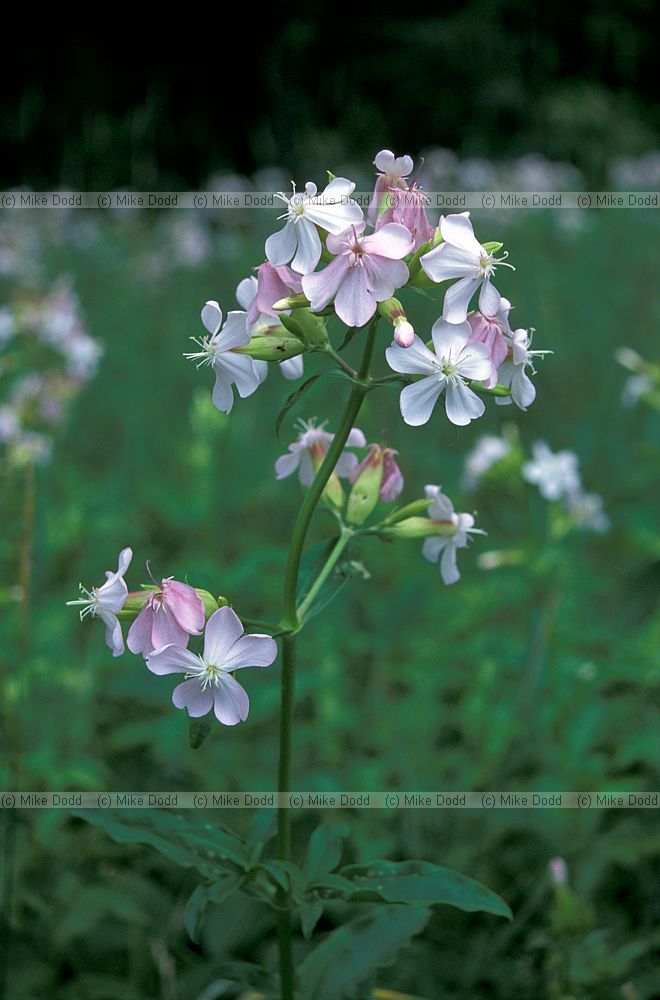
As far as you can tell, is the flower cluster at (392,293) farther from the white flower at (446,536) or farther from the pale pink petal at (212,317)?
the white flower at (446,536)

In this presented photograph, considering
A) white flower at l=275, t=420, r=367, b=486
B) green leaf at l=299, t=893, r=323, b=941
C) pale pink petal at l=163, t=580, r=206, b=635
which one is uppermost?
white flower at l=275, t=420, r=367, b=486

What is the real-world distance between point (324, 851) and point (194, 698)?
24 cm

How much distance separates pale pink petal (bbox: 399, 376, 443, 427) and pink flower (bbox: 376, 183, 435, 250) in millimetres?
103

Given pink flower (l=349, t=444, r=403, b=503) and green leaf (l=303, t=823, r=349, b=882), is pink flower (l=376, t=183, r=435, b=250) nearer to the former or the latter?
pink flower (l=349, t=444, r=403, b=503)

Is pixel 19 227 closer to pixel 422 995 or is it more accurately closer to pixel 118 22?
pixel 422 995

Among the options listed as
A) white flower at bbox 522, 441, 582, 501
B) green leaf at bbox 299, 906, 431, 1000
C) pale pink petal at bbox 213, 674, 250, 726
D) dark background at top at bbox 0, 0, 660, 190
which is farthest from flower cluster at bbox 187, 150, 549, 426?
dark background at top at bbox 0, 0, 660, 190

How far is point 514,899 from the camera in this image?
138 cm

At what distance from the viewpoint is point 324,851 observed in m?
0.93

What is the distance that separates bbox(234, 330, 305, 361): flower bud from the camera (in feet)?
2.74

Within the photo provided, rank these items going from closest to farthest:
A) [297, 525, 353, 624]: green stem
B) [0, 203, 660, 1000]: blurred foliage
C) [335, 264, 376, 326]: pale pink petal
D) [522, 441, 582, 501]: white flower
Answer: [335, 264, 376, 326]: pale pink petal < [297, 525, 353, 624]: green stem < [0, 203, 660, 1000]: blurred foliage < [522, 441, 582, 501]: white flower

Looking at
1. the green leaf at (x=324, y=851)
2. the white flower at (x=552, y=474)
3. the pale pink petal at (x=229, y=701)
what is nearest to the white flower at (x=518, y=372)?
the pale pink petal at (x=229, y=701)

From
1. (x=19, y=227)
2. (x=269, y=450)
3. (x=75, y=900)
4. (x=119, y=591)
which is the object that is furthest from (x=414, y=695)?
(x=19, y=227)

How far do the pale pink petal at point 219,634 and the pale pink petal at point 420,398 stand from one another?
0.66 feet

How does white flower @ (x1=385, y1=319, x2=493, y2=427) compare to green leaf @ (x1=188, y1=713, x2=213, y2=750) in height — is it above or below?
above
